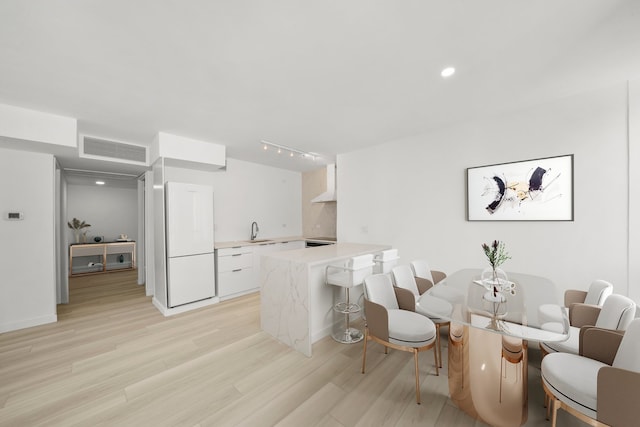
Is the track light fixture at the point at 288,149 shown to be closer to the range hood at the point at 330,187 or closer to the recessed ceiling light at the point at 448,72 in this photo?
the range hood at the point at 330,187

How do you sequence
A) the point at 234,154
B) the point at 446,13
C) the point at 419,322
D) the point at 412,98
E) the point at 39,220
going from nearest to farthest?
the point at 446,13 → the point at 419,322 → the point at 412,98 → the point at 39,220 → the point at 234,154

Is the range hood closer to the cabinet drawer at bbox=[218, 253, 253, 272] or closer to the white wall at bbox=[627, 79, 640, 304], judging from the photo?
the cabinet drawer at bbox=[218, 253, 253, 272]

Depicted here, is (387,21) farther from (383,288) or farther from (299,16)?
(383,288)

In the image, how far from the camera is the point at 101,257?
21.5 ft

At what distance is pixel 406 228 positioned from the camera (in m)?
3.87

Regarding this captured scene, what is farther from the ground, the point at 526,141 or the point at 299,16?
the point at 299,16

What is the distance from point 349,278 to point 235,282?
105 inches

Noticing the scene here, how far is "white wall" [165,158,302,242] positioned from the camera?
188 inches

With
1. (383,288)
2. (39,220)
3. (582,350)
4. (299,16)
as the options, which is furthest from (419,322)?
(39,220)

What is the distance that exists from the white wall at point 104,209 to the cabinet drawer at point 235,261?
4.97 metres

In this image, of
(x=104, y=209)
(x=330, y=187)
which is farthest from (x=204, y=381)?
(x=104, y=209)

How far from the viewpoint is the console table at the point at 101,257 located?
6023mm

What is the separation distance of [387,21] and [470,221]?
2734 mm

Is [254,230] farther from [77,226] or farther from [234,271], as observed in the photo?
[77,226]
